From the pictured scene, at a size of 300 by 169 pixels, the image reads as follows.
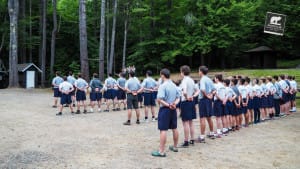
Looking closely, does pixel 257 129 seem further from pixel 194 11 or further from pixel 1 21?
pixel 1 21

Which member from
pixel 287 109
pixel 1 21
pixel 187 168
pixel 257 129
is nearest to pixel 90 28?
pixel 1 21

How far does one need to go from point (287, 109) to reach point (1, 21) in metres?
35.3

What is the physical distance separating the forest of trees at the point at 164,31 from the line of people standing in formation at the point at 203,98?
18.9 m

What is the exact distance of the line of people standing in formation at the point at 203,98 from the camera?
739 cm

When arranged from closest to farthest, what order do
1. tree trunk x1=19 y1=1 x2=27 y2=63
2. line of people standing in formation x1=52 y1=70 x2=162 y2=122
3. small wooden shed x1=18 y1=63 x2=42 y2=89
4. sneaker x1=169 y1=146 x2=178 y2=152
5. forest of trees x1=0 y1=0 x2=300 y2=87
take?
sneaker x1=169 y1=146 x2=178 y2=152
line of people standing in formation x1=52 y1=70 x2=162 y2=122
small wooden shed x1=18 y1=63 x2=42 y2=89
forest of trees x1=0 y1=0 x2=300 y2=87
tree trunk x1=19 y1=1 x2=27 y2=63

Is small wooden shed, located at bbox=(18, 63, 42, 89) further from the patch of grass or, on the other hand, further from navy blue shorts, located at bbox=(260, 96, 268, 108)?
the patch of grass

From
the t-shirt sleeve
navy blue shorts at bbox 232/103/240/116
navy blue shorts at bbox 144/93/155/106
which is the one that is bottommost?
navy blue shorts at bbox 232/103/240/116

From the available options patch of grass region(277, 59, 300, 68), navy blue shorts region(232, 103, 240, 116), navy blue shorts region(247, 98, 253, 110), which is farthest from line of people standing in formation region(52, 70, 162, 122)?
patch of grass region(277, 59, 300, 68)

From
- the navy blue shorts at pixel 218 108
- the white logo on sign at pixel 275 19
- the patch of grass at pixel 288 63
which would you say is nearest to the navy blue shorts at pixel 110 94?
the navy blue shorts at pixel 218 108

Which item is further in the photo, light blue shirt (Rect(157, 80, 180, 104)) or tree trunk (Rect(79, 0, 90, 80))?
tree trunk (Rect(79, 0, 90, 80))

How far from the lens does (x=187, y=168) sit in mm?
6355

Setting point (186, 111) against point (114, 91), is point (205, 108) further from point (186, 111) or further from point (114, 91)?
point (114, 91)

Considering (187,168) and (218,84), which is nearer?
(187,168)

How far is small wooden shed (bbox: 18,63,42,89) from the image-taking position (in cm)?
3359
